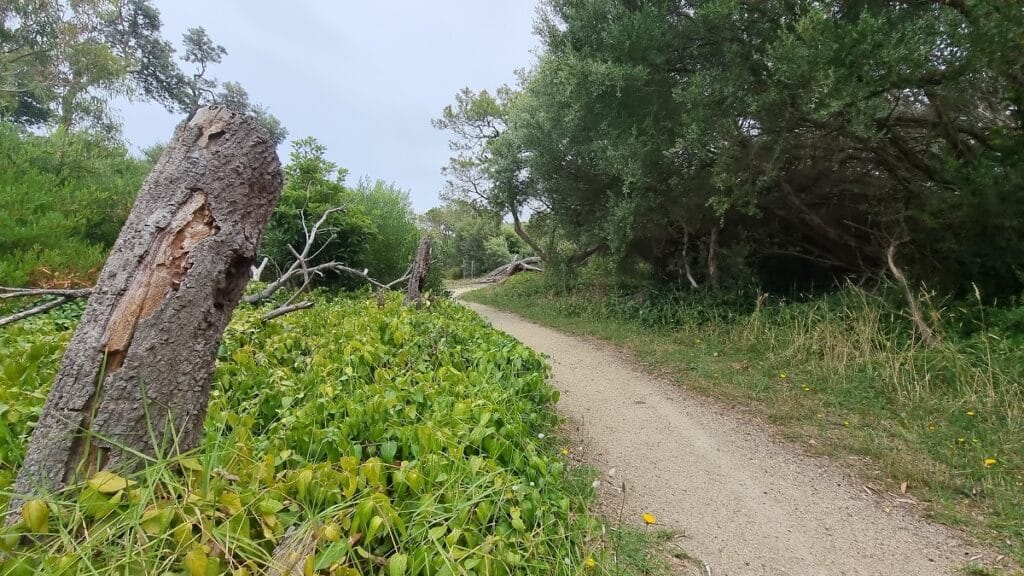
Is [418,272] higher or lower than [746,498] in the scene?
higher

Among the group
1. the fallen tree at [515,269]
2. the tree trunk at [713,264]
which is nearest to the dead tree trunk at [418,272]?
the tree trunk at [713,264]

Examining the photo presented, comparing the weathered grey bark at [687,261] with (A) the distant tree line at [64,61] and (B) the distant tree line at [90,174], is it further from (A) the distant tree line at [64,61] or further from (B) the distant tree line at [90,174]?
(A) the distant tree line at [64,61]

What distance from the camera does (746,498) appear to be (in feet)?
9.88

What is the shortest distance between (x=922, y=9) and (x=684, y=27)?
2834 millimetres

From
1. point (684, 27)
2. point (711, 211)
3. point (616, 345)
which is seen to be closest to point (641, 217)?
point (711, 211)

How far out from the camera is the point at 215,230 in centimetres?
142

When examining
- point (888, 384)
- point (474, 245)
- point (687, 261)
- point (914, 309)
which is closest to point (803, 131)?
point (914, 309)

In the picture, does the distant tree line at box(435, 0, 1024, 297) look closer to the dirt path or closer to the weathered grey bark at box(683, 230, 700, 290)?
the weathered grey bark at box(683, 230, 700, 290)

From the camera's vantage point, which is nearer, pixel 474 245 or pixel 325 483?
pixel 325 483

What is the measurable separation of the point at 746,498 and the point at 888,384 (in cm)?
297

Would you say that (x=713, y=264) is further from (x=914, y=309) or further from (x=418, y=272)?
(x=418, y=272)

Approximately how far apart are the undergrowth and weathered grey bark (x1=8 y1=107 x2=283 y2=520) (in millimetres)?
3919

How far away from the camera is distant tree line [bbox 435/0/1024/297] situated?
5.09 m

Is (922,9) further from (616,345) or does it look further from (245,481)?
(245,481)
